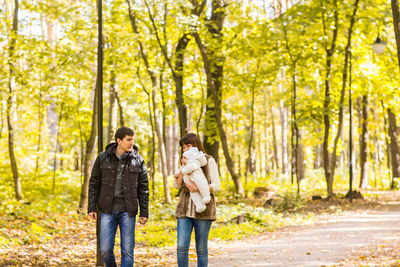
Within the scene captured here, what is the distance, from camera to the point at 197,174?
519cm

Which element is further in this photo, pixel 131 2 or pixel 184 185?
pixel 131 2

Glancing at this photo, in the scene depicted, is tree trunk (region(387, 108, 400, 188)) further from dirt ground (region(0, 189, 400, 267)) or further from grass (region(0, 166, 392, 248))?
dirt ground (region(0, 189, 400, 267))

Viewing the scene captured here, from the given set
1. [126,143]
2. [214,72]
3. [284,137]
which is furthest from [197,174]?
[284,137]

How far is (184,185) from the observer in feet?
17.3

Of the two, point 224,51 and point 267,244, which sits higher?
point 224,51

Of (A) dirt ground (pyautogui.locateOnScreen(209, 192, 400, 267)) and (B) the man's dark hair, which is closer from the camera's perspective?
(B) the man's dark hair

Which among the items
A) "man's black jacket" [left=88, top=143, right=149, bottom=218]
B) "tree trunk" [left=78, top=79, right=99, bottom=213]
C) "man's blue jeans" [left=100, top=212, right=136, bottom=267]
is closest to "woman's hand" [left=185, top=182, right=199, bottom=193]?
"man's black jacket" [left=88, top=143, right=149, bottom=218]

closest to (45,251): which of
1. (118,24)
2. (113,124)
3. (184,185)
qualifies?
(184,185)

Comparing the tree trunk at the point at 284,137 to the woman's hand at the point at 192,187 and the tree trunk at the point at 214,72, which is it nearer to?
the tree trunk at the point at 214,72

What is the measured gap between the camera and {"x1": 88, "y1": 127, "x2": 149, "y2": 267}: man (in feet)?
17.5

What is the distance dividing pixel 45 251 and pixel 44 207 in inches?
235

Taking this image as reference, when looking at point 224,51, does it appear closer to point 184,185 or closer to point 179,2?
point 179,2

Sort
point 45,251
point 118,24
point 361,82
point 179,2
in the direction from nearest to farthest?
point 45,251, point 179,2, point 118,24, point 361,82

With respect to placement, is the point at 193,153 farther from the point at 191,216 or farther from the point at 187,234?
the point at 187,234
